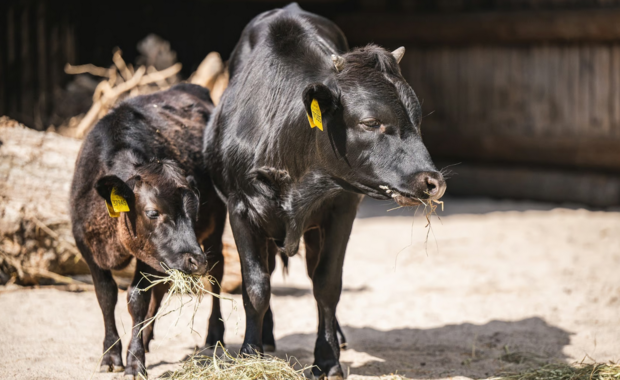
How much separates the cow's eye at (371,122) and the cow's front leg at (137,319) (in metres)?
1.63

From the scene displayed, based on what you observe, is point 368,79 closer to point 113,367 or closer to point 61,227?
point 113,367

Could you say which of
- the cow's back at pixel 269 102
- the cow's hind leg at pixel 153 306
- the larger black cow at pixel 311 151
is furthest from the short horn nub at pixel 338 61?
the cow's hind leg at pixel 153 306

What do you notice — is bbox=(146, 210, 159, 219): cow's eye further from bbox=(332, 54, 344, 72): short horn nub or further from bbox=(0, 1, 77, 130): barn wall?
bbox=(0, 1, 77, 130): barn wall

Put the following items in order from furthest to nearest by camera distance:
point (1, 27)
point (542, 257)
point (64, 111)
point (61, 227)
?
point (64, 111)
point (1, 27)
point (542, 257)
point (61, 227)

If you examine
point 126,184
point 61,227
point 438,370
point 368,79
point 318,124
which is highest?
point 368,79

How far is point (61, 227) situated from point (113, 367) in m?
2.17

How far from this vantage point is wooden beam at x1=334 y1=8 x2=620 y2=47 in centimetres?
988

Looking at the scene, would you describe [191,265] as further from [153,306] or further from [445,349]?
[445,349]

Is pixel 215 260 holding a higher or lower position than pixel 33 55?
lower

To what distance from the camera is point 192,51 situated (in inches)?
482

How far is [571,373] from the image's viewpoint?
432 centimetres

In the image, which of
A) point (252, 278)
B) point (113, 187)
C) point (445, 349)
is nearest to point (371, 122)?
point (252, 278)

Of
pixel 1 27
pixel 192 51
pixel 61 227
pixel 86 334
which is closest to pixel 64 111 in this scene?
pixel 1 27

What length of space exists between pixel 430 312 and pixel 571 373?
5.92 feet
